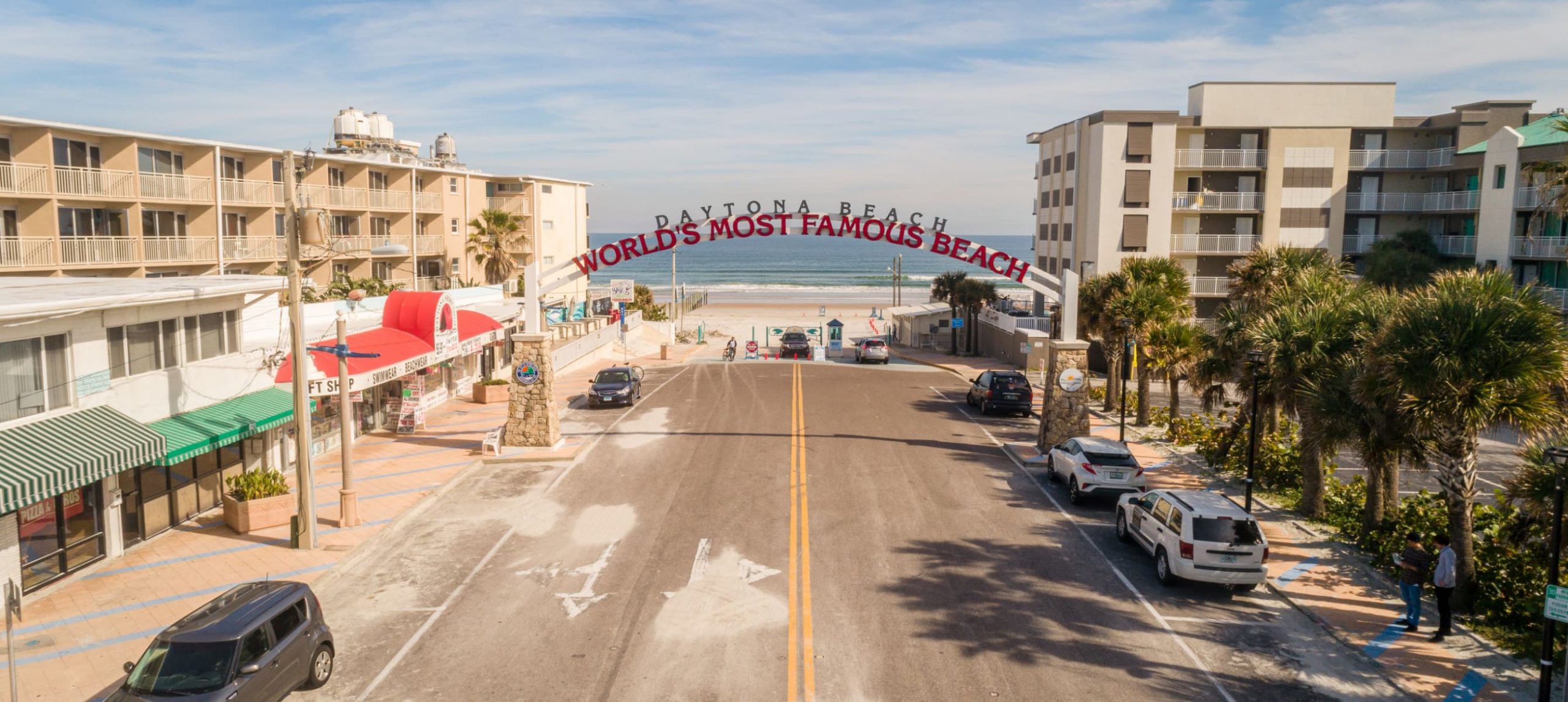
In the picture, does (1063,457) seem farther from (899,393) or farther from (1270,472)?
(899,393)

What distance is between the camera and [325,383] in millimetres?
24656

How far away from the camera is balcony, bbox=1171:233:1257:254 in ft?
173

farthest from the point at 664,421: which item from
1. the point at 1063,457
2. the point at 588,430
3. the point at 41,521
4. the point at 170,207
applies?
the point at 170,207

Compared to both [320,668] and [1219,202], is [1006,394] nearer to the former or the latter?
[320,668]

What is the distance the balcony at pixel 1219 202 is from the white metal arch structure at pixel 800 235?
28079 millimetres

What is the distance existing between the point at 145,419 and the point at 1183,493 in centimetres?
2041

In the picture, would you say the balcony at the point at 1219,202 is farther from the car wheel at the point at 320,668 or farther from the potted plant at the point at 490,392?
the car wheel at the point at 320,668

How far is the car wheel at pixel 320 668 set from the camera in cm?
1271

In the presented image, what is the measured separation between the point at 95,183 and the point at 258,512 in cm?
2143

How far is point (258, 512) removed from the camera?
65.9 ft

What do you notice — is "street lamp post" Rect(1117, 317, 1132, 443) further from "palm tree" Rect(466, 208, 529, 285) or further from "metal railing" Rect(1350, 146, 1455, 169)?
"palm tree" Rect(466, 208, 529, 285)

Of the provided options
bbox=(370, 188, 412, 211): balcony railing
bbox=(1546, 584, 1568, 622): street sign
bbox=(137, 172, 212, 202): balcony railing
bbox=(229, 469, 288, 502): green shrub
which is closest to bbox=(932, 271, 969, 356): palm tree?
bbox=(370, 188, 412, 211): balcony railing

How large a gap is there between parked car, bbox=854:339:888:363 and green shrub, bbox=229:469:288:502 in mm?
37238

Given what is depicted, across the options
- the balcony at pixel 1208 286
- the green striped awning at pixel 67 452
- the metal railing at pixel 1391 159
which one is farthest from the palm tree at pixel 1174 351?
the metal railing at pixel 1391 159
